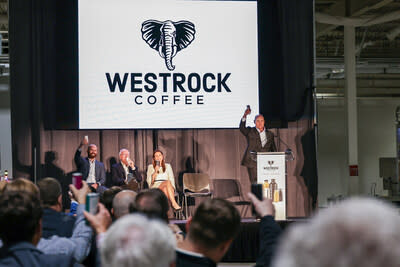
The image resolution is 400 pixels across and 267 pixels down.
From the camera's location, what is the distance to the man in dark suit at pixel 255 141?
799 centimetres

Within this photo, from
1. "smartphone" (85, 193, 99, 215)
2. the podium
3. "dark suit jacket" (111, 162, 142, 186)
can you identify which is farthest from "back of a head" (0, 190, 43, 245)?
"dark suit jacket" (111, 162, 142, 186)

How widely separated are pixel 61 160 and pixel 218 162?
2336mm

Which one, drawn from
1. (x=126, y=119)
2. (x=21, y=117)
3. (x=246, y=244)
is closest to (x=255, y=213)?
(x=246, y=244)

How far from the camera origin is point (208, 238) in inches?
70.7

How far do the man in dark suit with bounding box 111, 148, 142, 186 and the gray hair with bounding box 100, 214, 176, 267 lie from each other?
22.4 feet

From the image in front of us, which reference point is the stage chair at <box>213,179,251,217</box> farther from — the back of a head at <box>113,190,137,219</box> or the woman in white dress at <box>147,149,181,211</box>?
the back of a head at <box>113,190,137,219</box>

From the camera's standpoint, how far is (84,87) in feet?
25.4

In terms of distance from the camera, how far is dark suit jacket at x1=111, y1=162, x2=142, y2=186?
25.8ft

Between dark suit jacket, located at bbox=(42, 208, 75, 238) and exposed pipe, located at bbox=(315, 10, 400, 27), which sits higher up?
exposed pipe, located at bbox=(315, 10, 400, 27)

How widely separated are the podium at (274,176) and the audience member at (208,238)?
5552 mm

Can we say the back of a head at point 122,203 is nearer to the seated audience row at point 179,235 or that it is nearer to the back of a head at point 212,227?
the seated audience row at point 179,235

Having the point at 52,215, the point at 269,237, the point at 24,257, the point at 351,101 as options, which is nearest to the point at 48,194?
the point at 52,215

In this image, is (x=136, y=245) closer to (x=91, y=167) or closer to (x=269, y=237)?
(x=269, y=237)

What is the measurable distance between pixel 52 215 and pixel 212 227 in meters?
0.98
